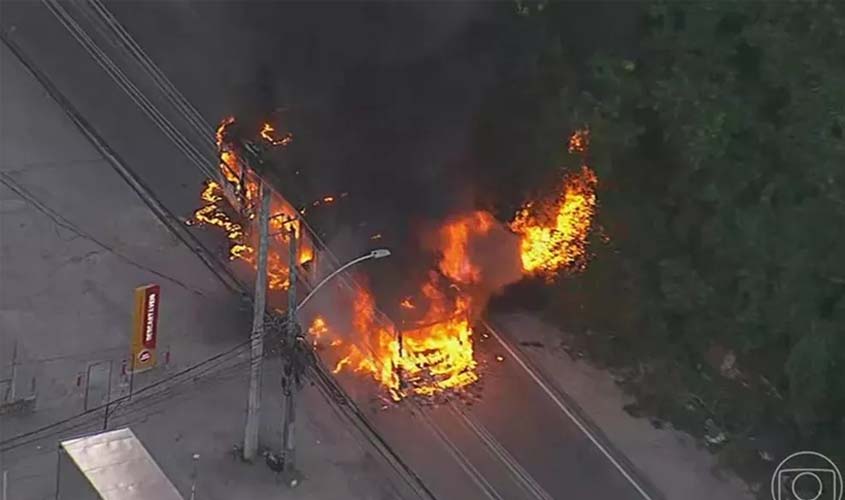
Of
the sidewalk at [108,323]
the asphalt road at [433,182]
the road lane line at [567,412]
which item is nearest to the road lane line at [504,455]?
the asphalt road at [433,182]

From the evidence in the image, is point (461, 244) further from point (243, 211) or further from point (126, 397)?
point (126, 397)

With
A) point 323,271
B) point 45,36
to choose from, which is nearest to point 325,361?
point 323,271

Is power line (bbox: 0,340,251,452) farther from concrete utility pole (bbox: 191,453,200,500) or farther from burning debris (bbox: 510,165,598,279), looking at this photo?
burning debris (bbox: 510,165,598,279)

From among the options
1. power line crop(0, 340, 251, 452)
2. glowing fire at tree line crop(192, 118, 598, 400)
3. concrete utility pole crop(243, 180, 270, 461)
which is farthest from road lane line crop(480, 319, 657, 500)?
concrete utility pole crop(243, 180, 270, 461)

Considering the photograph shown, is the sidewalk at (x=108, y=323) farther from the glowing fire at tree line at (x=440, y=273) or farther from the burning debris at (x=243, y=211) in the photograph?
the glowing fire at tree line at (x=440, y=273)

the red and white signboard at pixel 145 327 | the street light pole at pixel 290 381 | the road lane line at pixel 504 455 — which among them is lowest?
the road lane line at pixel 504 455
